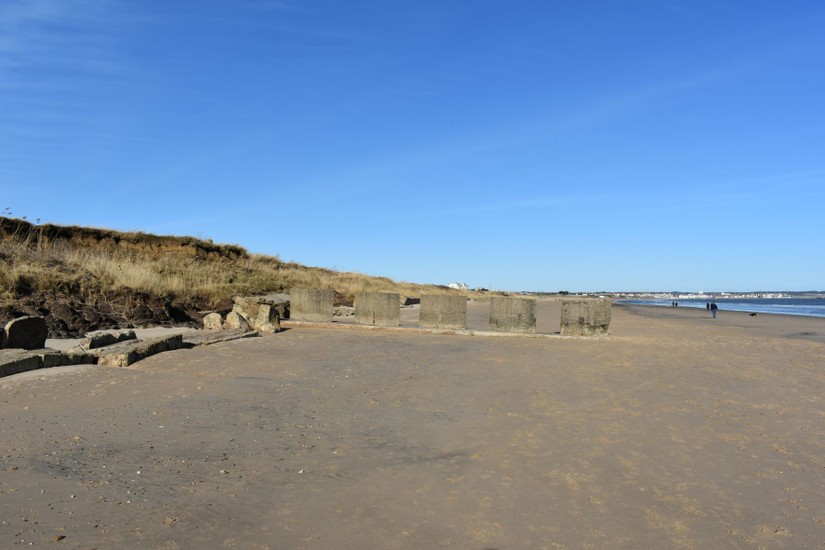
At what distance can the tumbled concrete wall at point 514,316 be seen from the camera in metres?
12.8

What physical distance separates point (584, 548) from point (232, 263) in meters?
26.6

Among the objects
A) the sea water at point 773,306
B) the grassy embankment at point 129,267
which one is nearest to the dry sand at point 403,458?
the grassy embankment at point 129,267

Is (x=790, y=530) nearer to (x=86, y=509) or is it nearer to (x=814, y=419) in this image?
(x=814, y=419)

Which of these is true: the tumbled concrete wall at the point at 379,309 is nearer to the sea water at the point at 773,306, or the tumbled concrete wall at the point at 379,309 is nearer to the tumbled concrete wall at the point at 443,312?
the tumbled concrete wall at the point at 443,312

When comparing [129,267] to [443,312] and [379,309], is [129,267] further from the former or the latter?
[443,312]

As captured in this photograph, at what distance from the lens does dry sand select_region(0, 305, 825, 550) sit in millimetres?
3295

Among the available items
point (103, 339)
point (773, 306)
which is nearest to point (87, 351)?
point (103, 339)

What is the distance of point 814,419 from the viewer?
5934mm

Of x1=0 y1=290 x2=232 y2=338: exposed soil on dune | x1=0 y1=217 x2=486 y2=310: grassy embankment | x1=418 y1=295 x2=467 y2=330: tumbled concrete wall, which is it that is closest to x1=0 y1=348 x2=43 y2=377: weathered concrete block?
x1=0 y1=290 x2=232 y2=338: exposed soil on dune

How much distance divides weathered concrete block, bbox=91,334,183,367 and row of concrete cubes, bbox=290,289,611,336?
17.6 ft

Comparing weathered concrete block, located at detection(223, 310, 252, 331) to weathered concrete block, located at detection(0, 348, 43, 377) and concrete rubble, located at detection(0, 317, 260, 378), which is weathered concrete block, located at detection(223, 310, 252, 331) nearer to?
concrete rubble, located at detection(0, 317, 260, 378)

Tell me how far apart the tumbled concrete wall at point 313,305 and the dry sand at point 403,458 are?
5921mm

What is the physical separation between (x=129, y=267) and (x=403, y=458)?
13.8 m

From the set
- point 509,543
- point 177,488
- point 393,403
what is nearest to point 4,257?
point 393,403
